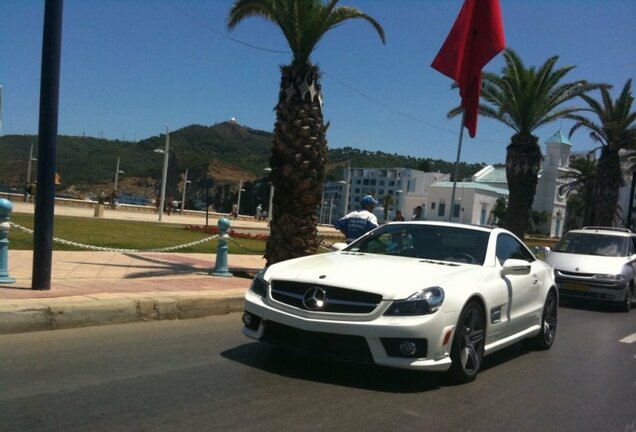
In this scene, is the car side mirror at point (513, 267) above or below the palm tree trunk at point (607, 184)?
below

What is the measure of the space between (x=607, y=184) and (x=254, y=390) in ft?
92.8

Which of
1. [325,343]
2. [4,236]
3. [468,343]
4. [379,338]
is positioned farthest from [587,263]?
[4,236]

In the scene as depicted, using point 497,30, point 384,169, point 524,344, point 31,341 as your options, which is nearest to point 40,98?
point 31,341

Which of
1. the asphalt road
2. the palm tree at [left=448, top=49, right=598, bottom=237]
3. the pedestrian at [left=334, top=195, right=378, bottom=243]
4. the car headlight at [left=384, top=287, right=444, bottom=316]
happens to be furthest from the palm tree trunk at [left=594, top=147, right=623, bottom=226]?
the car headlight at [left=384, top=287, right=444, bottom=316]

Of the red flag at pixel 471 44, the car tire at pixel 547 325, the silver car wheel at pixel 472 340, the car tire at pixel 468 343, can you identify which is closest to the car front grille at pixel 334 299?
the car tire at pixel 468 343

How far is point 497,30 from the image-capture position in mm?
13102

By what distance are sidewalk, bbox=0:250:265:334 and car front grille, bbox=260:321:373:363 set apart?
8.97 ft

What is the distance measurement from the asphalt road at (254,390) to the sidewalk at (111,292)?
206 millimetres

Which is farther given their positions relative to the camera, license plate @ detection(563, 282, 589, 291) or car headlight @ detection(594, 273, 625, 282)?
license plate @ detection(563, 282, 589, 291)

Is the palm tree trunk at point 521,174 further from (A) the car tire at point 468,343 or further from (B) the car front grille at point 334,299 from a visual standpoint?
(B) the car front grille at point 334,299

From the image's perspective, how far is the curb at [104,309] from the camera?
6387mm

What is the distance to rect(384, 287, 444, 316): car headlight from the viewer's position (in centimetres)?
505

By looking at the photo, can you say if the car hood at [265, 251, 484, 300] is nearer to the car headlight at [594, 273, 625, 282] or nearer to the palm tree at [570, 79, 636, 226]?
the car headlight at [594, 273, 625, 282]

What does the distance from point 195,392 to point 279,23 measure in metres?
9.11
